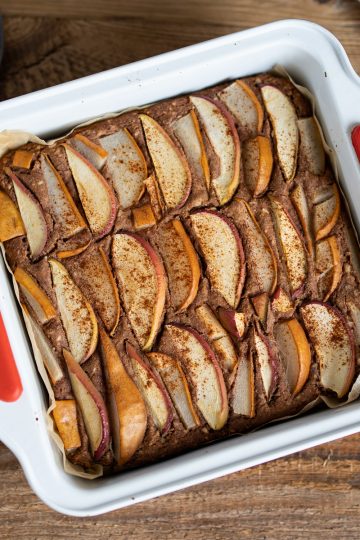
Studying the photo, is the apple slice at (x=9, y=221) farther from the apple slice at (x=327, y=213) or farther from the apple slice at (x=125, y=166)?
the apple slice at (x=327, y=213)

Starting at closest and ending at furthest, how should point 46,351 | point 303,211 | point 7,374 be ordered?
point 7,374, point 46,351, point 303,211

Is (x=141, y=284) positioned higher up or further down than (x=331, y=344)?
higher up

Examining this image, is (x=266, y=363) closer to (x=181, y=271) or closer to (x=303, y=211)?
(x=181, y=271)

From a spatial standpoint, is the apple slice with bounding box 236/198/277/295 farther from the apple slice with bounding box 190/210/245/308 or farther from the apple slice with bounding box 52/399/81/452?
the apple slice with bounding box 52/399/81/452

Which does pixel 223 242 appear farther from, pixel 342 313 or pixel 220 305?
pixel 342 313

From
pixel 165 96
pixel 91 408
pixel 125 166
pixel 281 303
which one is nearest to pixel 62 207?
pixel 125 166

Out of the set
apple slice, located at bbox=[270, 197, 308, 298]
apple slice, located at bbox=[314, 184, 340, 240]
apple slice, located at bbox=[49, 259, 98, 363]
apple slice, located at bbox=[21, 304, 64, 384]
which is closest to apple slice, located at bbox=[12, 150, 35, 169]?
apple slice, located at bbox=[49, 259, 98, 363]
